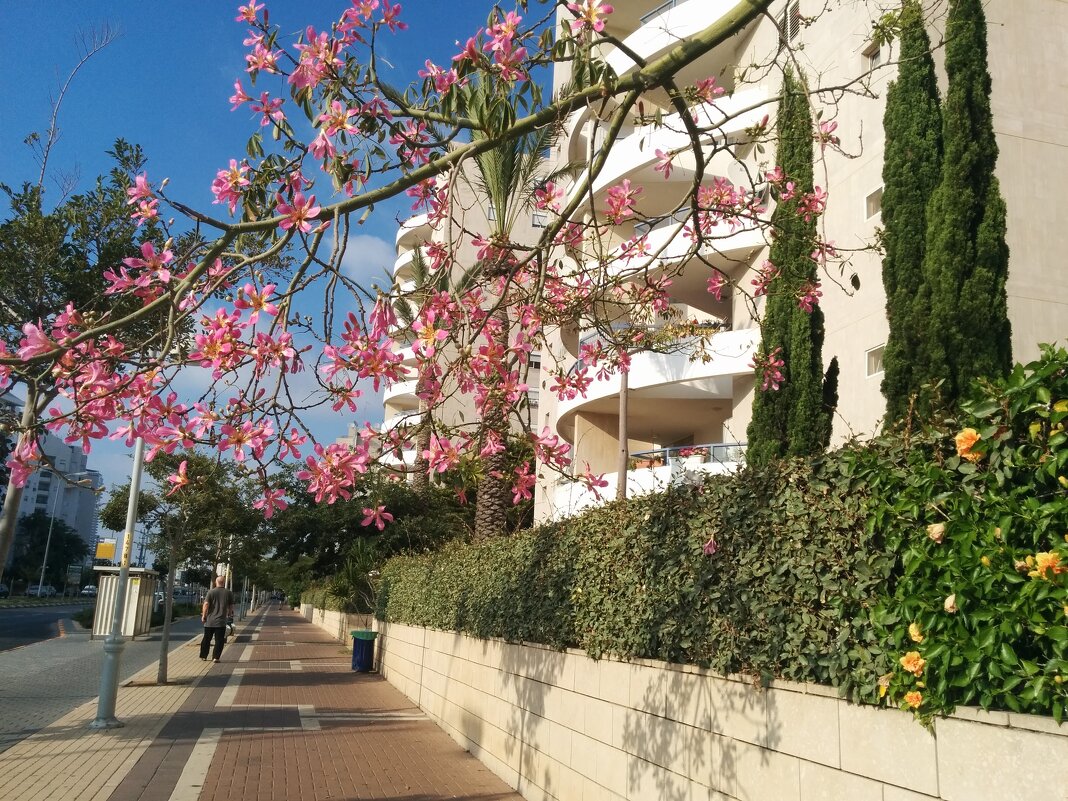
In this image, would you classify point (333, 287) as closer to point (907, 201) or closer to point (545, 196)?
point (545, 196)

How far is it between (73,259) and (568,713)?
204 inches

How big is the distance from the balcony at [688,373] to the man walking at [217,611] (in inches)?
342

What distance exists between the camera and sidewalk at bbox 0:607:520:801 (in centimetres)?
759

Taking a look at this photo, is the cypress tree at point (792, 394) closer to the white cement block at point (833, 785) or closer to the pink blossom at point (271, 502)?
the white cement block at point (833, 785)

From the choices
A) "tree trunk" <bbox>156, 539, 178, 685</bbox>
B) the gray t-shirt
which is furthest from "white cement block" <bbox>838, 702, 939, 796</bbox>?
the gray t-shirt

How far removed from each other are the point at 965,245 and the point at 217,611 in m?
15.9

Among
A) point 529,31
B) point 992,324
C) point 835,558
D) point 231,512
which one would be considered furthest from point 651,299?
point 231,512

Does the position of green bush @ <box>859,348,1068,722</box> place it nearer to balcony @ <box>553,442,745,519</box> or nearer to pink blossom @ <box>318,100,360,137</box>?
pink blossom @ <box>318,100,360,137</box>

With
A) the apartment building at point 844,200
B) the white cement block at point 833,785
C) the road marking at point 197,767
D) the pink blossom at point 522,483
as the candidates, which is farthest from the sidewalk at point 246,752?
the white cement block at point 833,785

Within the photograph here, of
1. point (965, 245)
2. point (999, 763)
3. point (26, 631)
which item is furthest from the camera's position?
point (26, 631)

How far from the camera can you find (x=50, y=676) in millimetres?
16531

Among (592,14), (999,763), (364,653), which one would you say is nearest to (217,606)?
(364,653)

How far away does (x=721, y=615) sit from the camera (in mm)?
5012

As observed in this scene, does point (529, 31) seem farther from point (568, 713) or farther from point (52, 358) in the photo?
point (568, 713)
